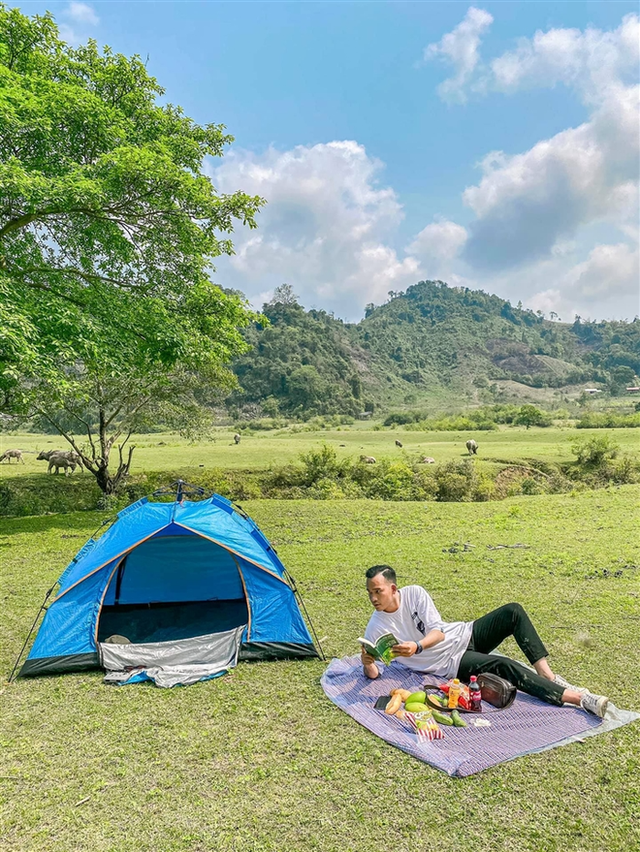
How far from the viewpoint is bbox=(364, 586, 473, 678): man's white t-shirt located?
17.1 ft

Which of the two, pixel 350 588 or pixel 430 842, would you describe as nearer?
pixel 430 842

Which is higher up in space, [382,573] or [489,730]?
[382,573]

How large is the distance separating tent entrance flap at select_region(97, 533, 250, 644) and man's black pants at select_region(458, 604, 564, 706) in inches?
148

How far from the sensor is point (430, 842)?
3367 millimetres

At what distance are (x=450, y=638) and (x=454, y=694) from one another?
0.56 m

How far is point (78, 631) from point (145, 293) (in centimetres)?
1077

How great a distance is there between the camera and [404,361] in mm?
156875

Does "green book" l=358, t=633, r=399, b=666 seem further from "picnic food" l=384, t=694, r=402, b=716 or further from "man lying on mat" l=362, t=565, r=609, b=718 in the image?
"picnic food" l=384, t=694, r=402, b=716

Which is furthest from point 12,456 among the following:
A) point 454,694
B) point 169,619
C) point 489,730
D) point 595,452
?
point 595,452

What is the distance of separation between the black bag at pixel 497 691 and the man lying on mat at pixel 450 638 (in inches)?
5.1

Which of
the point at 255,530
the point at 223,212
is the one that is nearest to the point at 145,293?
the point at 223,212

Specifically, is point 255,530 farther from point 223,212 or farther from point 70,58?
point 70,58

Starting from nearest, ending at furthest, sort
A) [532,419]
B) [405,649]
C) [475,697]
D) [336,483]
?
[475,697]
[405,649]
[336,483]
[532,419]

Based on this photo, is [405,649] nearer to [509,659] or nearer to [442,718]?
[442,718]
